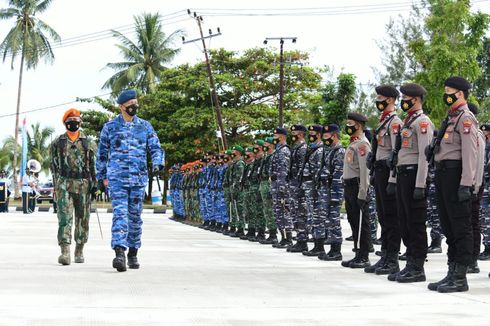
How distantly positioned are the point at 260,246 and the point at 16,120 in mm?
47150

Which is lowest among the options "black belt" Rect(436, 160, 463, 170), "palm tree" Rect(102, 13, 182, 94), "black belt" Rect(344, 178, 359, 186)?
"black belt" Rect(344, 178, 359, 186)

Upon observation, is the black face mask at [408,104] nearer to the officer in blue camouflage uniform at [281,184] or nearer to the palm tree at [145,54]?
the officer in blue camouflage uniform at [281,184]

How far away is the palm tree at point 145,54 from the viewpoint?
208 ft

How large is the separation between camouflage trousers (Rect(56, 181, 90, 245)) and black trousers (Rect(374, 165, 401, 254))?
369cm

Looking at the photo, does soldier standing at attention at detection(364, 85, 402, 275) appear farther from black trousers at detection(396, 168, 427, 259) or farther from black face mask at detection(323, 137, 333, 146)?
black face mask at detection(323, 137, 333, 146)

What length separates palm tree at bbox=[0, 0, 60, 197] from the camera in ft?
188

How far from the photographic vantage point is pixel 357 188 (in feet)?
36.9

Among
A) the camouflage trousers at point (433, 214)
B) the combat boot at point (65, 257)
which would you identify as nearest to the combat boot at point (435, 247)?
the camouflage trousers at point (433, 214)

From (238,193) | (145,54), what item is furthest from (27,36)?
(238,193)

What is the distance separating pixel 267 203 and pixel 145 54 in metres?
49.2

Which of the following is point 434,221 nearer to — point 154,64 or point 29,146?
point 154,64

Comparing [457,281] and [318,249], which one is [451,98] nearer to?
[457,281]

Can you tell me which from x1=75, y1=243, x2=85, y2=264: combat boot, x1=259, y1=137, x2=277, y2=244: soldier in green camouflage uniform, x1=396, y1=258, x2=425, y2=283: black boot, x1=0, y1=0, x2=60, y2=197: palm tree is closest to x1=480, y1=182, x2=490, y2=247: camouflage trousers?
x1=396, y1=258, x2=425, y2=283: black boot

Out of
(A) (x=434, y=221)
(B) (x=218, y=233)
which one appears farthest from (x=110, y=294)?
(B) (x=218, y=233)
